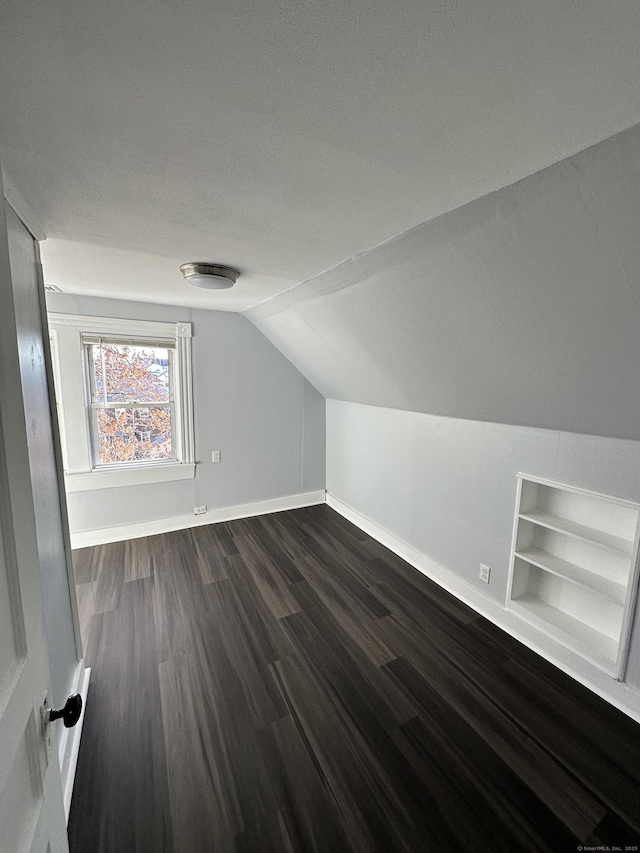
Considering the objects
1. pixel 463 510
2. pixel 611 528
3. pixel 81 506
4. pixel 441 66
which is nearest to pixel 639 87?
pixel 441 66

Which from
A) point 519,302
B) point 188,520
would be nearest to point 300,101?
point 519,302

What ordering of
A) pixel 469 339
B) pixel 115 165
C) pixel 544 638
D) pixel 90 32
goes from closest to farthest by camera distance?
pixel 90 32 → pixel 115 165 → pixel 469 339 → pixel 544 638

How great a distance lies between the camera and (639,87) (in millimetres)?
743

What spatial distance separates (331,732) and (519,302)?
6.86 feet

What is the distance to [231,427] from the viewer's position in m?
3.76

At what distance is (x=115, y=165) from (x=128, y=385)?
254 centimetres

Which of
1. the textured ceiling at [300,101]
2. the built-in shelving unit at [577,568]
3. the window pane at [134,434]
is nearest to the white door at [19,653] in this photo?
the textured ceiling at [300,101]

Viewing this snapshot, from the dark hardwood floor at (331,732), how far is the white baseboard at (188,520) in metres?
0.67

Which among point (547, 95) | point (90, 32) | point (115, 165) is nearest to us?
point (90, 32)

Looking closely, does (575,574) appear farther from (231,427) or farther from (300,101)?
(231,427)

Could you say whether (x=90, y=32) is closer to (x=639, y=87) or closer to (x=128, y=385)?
(x=639, y=87)

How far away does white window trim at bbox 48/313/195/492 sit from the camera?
2965 millimetres

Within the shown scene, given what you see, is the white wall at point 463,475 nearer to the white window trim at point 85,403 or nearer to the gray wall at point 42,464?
the white window trim at point 85,403

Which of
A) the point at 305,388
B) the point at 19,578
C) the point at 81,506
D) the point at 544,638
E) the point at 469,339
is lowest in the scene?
the point at 544,638
